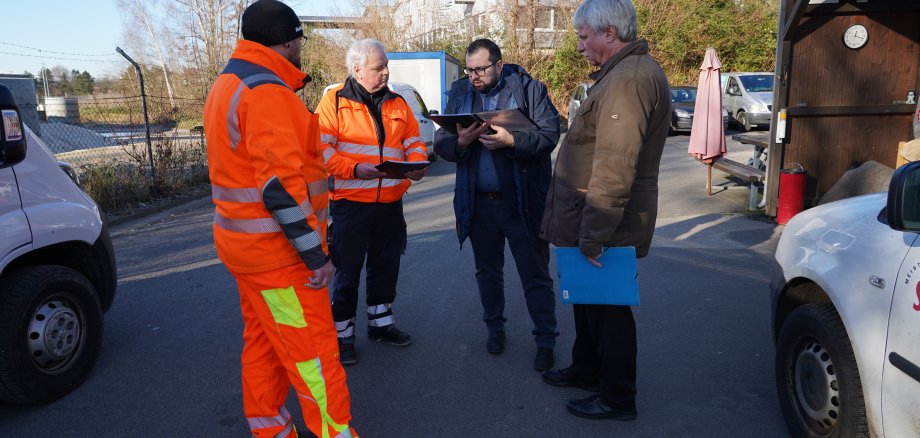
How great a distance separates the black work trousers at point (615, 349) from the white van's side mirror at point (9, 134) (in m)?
3.16

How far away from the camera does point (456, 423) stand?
356cm

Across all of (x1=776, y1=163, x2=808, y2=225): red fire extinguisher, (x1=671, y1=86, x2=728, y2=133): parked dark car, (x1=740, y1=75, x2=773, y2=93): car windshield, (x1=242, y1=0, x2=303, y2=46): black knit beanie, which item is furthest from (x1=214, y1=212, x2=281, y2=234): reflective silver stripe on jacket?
(x1=740, y1=75, x2=773, y2=93): car windshield

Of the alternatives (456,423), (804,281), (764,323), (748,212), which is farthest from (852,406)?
(748,212)

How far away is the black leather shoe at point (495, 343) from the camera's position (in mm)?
4457

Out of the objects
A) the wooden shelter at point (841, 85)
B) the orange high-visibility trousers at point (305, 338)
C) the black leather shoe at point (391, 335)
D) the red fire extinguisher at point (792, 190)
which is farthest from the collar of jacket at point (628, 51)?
the red fire extinguisher at point (792, 190)

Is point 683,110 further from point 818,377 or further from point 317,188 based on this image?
point 317,188

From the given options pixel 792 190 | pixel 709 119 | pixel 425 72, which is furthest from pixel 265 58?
pixel 425 72

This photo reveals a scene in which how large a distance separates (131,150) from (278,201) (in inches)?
368

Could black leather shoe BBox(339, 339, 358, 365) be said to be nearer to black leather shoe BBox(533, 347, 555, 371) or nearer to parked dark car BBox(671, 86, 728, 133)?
black leather shoe BBox(533, 347, 555, 371)

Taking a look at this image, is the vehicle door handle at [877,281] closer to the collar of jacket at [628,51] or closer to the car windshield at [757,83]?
the collar of jacket at [628,51]

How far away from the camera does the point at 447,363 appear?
434 cm

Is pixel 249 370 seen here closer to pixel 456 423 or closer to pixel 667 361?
pixel 456 423

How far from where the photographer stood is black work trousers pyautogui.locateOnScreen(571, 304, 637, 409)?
133 inches

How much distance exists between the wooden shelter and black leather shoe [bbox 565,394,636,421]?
6.05 metres
